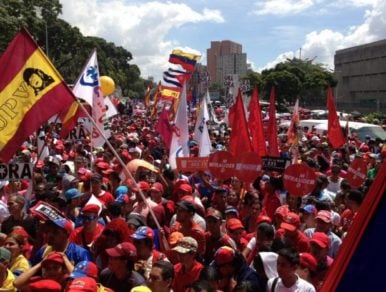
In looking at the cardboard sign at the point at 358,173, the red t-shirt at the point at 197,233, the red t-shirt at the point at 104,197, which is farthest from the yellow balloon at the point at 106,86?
the red t-shirt at the point at 197,233

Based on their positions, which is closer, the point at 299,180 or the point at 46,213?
the point at 46,213

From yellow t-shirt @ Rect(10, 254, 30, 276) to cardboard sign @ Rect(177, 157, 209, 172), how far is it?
3802 millimetres

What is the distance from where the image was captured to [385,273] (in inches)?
57.9

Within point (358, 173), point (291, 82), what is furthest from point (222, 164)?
point (291, 82)

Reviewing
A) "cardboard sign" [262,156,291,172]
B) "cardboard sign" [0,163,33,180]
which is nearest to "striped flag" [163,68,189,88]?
"cardboard sign" [262,156,291,172]

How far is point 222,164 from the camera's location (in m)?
7.24

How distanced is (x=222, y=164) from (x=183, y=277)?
3.41m

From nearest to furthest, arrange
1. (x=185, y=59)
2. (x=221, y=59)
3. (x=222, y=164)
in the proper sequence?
(x=222, y=164) < (x=185, y=59) < (x=221, y=59)

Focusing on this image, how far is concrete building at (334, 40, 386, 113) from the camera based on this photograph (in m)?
65.2

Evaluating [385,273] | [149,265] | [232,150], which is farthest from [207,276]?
[232,150]

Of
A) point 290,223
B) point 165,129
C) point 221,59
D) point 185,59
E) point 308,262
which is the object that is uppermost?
point 221,59

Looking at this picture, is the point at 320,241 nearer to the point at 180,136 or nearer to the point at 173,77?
the point at 180,136

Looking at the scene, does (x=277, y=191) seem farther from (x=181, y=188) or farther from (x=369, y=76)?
(x=369, y=76)

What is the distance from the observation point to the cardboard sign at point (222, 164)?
719cm
